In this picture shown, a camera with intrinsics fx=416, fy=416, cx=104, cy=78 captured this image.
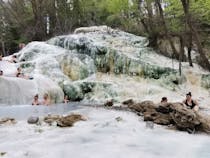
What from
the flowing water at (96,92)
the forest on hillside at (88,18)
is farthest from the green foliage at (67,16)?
the flowing water at (96,92)

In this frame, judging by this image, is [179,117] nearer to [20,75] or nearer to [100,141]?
[100,141]

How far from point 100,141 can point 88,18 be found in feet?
98.9

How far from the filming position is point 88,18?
128ft

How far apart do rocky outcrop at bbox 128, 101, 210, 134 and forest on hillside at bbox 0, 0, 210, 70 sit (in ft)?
40.3

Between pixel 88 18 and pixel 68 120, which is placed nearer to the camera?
pixel 68 120

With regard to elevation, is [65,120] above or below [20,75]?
below

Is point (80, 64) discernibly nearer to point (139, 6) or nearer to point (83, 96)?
point (83, 96)

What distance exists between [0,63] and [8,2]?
17222 mm

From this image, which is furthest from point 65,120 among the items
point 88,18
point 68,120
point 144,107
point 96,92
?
point 88,18

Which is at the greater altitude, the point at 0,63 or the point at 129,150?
the point at 0,63

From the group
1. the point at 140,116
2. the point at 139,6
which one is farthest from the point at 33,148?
the point at 139,6

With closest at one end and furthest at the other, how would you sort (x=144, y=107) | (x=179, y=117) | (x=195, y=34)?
(x=179, y=117)
(x=144, y=107)
(x=195, y=34)

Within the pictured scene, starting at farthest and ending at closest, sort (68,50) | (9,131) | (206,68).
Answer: (68,50) < (206,68) < (9,131)

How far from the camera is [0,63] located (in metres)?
24.5
